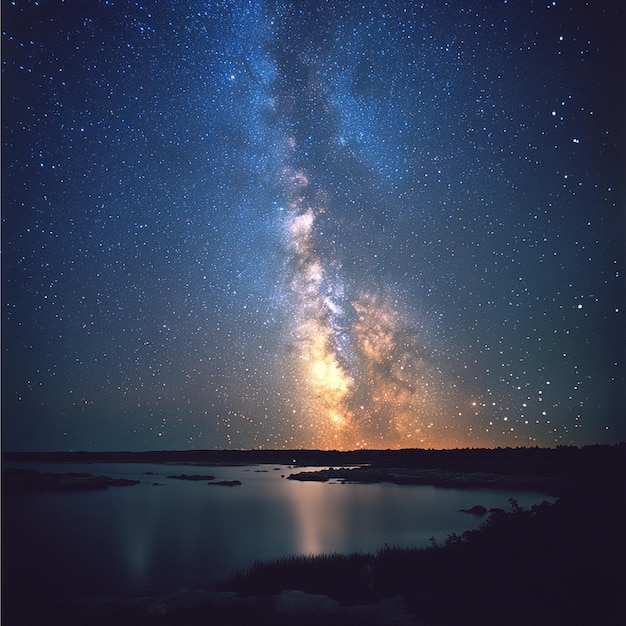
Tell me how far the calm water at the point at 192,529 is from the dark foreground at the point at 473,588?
235 cm

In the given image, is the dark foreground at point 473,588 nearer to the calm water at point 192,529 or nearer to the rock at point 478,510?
the calm water at point 192,529

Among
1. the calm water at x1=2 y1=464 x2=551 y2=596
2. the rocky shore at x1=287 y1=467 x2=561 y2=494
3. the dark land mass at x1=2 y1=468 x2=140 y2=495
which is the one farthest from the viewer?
the dark land mass at x1=2 y1=468 x2=140 y2=495

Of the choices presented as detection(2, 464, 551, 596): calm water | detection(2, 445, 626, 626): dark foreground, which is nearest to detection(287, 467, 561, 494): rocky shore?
detection(2, 464, 551, 596): calm water

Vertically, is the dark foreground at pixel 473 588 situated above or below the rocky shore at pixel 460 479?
above

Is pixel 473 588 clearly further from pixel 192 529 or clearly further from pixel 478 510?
pixel 478 510

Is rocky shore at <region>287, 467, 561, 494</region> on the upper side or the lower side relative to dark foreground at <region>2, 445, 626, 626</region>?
lower

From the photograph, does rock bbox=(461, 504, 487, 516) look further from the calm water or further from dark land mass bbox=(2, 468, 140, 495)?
dark land mass bbox=(2, 468, 140, 495)

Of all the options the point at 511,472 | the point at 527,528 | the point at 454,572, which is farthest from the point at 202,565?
the point at 511,472

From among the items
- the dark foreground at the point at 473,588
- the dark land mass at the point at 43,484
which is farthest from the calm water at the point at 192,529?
the dark land mass at the point at 43,484

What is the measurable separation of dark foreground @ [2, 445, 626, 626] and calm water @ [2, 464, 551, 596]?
2.35 meters

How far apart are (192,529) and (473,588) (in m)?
17.5

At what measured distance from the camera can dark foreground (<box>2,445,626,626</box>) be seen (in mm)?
6512

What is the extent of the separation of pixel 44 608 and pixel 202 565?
20.8 ft

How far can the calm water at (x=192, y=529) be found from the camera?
45.0ft
